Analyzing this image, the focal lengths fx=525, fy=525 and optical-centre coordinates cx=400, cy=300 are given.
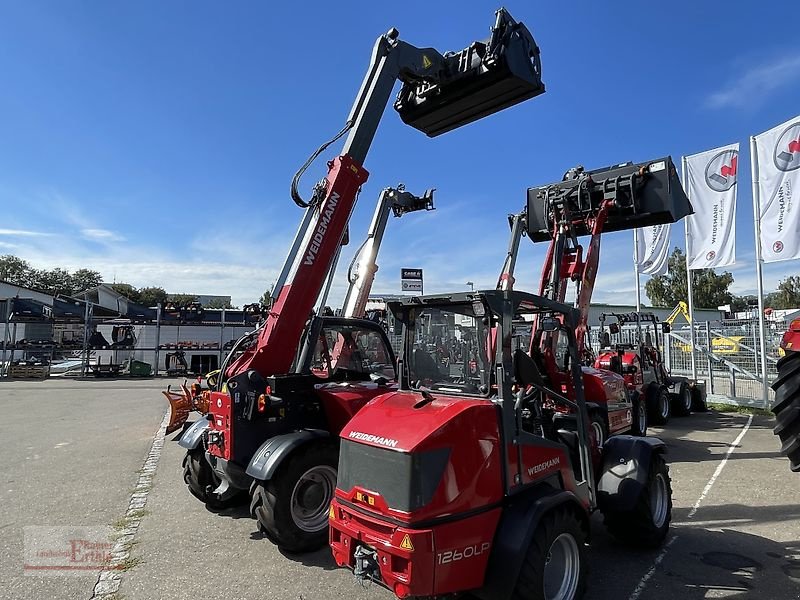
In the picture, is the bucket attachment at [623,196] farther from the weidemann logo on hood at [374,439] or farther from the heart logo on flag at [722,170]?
the weidemann logo on hood at [374,439]

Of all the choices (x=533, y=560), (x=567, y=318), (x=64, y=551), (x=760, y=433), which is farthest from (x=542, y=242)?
(x=64, y=551)

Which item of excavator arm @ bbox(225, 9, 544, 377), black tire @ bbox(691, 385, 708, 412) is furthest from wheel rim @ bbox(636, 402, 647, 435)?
excavator arm @ bbox(225, 9, 544, 377)

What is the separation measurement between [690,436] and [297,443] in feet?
30.0

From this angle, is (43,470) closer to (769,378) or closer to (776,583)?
(776,583)

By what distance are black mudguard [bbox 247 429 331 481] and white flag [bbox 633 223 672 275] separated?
14895mm

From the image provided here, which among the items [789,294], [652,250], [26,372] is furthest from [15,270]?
[789,294]

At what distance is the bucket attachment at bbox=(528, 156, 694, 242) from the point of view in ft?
29.8

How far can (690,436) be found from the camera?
35.7 feet

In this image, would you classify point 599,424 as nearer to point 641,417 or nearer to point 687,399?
point 641,417

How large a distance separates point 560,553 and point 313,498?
260 cm

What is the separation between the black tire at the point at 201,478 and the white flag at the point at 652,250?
15.2 m

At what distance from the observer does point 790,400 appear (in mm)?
5801

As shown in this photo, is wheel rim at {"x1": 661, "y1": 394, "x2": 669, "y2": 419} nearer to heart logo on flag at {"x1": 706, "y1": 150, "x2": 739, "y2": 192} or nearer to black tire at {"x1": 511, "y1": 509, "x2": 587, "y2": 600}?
heart logo on flag at {"x1": 706, "y1": 150, "x2": 739, "y2": 192}

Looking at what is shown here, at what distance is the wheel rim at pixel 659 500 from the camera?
16.3ft
